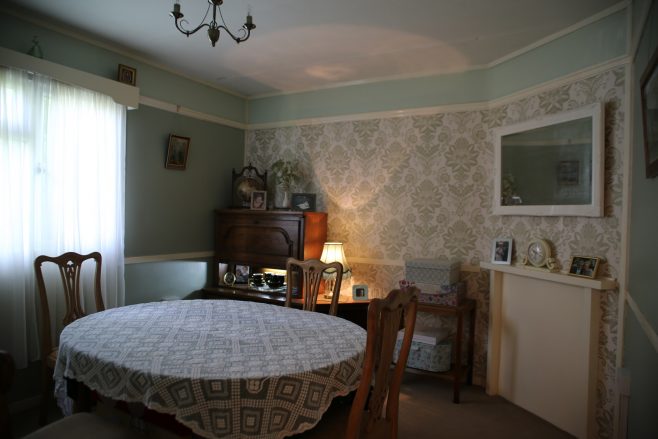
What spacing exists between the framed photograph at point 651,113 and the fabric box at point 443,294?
181 centimetres

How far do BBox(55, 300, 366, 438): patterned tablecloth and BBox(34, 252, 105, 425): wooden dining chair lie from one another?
54 cm

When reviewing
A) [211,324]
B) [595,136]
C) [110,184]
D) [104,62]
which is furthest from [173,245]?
[595,136]

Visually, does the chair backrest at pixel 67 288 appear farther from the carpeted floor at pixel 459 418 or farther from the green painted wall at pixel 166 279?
the green painted wall at pixel 166 279

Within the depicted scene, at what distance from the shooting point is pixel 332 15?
2.71m

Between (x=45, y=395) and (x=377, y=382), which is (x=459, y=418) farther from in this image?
(x=45, y=395)

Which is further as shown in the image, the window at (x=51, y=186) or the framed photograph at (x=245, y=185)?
the framed photograph at (x=245, y=185)

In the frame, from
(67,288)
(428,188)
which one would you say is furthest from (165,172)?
(428,188)

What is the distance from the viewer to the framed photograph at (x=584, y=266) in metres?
2.58

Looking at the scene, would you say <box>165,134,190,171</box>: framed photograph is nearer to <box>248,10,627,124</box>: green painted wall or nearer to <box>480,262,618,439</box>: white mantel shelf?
<box>248,10,627,124</box>: green painted wall

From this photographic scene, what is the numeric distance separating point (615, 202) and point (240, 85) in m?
3.36

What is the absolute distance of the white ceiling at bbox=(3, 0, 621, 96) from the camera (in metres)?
2.59

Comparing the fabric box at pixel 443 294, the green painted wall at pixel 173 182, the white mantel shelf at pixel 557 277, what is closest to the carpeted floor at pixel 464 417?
the fabric box at pixel 443 294

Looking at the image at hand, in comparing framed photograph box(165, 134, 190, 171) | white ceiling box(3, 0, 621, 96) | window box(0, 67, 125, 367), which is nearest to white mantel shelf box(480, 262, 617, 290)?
white ceiling box(3, 0, 621, 96)

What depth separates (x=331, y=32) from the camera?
296cm
